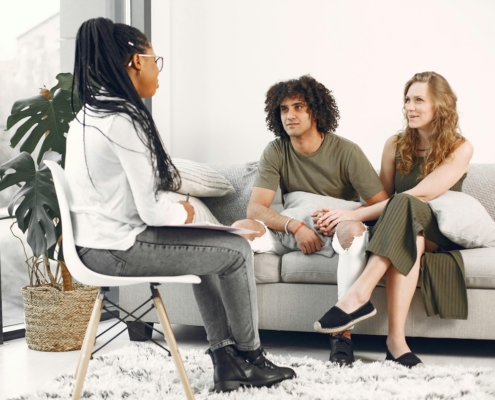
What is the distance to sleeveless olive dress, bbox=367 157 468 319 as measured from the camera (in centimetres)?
236

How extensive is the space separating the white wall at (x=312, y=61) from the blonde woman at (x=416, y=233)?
676mm

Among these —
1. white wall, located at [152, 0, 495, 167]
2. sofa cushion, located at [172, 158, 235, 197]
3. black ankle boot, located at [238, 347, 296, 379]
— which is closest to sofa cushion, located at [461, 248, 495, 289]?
black ankle boot, located at [238, 347, 296, 379]

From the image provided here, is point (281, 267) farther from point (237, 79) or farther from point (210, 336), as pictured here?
point (237, 79)

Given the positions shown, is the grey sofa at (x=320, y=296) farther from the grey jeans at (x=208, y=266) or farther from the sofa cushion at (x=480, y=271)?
the grey jeans at (x=208, y=266)

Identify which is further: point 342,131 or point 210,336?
point 342,131

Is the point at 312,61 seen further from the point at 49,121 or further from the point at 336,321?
the point at 336,321

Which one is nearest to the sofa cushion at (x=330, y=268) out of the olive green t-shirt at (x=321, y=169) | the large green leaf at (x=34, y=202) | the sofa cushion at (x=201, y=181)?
the olive green t-shirt at (x=321, y=169)

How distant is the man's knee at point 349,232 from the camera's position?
7.93 ft

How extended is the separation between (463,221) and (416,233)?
262 millimetres

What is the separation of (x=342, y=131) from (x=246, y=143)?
551 mm

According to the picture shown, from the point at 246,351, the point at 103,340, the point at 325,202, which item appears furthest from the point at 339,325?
the point at 103,340

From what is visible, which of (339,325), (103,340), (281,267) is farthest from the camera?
(103,340)

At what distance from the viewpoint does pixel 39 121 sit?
2.79 m

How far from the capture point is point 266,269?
2662 mm
